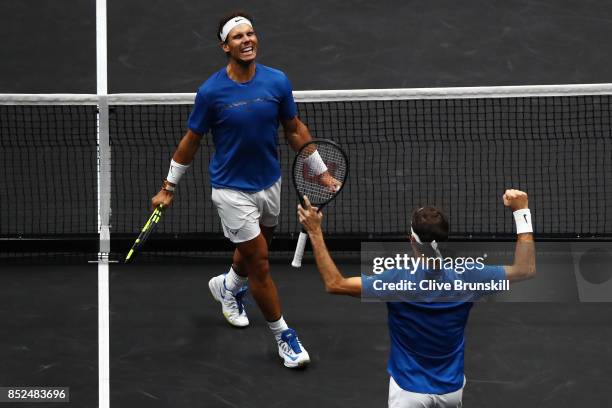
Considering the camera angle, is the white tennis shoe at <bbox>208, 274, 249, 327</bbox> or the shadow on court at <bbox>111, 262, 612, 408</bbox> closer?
the shadow on court at <bbox>111, 262, 612, 408</bbox>

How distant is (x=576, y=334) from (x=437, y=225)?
3251 millimetres

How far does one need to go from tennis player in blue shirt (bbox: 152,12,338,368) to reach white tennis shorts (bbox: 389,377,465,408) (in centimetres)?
185

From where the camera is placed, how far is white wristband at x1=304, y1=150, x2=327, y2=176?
8.52 meters

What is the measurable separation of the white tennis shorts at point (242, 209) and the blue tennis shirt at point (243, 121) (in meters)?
0.06

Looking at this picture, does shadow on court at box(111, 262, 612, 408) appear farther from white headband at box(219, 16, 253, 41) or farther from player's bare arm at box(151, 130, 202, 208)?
white headband at box(219, 16, 253, 41)

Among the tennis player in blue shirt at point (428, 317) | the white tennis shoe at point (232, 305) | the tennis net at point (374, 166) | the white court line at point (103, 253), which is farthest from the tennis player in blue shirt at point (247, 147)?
the tennis net at point (374, 166)

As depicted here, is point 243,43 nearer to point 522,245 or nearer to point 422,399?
point 522,245

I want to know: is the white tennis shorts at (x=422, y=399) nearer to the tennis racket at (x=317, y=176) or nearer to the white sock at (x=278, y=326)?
the tennis racket at (x=317, y=176)

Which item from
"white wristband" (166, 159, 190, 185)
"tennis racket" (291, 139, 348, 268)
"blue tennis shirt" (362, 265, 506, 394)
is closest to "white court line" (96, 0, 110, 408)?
"white wristband" (166, 159, 190, 185)

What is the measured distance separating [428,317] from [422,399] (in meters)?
0.49

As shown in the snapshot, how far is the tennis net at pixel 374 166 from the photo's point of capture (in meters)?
11.4

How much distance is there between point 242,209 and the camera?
8.89 meters

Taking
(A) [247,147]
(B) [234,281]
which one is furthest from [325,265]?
(B) [234,281]

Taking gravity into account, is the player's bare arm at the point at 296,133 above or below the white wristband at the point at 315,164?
above
